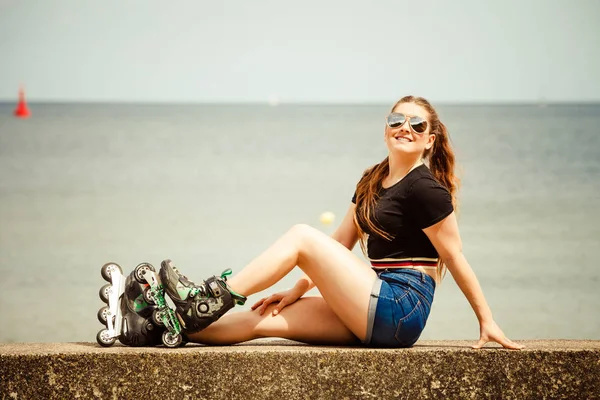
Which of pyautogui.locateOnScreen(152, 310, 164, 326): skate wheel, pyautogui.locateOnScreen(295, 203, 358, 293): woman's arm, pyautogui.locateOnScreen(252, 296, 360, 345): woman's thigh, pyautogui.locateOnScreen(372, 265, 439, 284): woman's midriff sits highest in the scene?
pyautogui.locateOnScreen(295, 203, 358, 293): woman's arm

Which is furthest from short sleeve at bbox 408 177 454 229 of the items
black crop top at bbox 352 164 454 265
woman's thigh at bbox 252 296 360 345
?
woman's thigh at bbox 252 296 360 345

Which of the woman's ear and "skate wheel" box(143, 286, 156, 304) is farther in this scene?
the woman's ear

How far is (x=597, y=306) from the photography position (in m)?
4.82

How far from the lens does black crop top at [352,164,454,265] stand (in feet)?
7.94

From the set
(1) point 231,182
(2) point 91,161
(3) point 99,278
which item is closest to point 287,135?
(2) point 91,161

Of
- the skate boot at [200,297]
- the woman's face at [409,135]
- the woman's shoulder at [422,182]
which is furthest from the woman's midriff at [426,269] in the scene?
the skate boot at [200,297]

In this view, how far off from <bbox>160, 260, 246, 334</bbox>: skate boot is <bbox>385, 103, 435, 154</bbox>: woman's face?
634 mm

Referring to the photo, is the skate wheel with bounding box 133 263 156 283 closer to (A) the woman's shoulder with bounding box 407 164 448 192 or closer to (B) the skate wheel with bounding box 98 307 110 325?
(B) the skate wheel with bounding box 98 307 110 325

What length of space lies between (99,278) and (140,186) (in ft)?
16.1

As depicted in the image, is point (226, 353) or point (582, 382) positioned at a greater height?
point (226, 353)

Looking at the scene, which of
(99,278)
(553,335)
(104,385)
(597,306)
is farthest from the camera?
(99,278)

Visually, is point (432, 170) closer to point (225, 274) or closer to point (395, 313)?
point (395, 313)

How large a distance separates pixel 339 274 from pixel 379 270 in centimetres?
19

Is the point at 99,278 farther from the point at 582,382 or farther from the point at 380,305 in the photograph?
the point at 582,382
